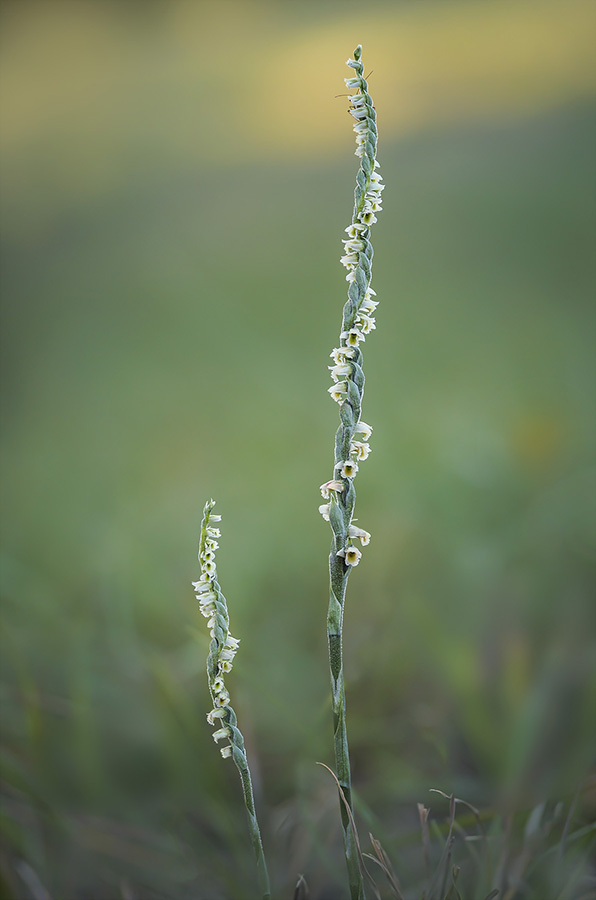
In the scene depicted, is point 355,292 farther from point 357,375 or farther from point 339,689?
point 339,689

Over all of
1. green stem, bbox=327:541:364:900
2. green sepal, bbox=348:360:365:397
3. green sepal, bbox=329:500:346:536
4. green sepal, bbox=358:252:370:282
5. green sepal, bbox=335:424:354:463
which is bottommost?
green stem, bbox=327:541:364:900

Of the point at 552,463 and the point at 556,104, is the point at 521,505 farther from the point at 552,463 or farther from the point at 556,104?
the point at 556,104

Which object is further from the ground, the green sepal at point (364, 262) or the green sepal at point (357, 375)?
the green sepal at point (364, 262)

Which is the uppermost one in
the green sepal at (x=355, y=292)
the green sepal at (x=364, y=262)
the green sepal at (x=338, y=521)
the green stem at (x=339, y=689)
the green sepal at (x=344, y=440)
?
the green sepal at (x=364, y=262)

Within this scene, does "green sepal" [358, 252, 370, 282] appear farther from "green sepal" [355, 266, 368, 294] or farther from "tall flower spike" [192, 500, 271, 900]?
"tall flower spike" [192, 500, 271, 900]

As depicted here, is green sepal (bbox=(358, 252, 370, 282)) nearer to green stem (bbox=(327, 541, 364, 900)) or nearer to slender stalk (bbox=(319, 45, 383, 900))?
slender stalk (bbox=(319, 45, 383, 900))

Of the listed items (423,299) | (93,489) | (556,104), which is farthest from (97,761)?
(556,104)

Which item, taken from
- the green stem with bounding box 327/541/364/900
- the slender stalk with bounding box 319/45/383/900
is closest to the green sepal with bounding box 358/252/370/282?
the slender stalk with bounding box 319/45/383/900

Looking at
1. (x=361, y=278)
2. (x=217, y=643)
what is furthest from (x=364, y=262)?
(x=217, y=643)

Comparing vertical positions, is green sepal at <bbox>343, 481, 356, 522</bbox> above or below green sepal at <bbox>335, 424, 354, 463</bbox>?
below

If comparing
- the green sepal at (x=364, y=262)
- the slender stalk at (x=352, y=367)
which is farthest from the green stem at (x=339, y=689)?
the green sepal at (x=364, y=262)

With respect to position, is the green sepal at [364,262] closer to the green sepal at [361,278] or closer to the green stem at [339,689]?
the green sepal at [361,278]
